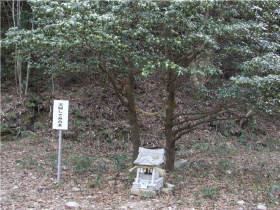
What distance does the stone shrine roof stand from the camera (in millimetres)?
5484

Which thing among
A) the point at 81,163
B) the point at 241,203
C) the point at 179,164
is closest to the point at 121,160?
the point at 81,163

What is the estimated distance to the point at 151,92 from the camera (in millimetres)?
11859

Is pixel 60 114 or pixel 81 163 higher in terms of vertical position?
pixel 60 114

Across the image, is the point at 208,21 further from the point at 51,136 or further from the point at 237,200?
the point at 51,136

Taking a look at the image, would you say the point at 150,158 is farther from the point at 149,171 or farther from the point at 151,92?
the point at 151,92

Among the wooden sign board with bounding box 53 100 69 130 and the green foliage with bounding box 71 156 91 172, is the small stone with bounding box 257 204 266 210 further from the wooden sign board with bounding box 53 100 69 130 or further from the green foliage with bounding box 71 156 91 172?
the wooden sign board with bounding box 53 100 69 130

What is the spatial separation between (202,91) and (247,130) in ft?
16.2

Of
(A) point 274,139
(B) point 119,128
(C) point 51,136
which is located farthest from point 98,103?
(A) point 274,139

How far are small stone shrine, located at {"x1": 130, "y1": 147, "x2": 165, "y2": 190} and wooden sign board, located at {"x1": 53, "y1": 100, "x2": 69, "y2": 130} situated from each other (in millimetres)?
1856

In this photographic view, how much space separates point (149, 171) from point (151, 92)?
257 inches

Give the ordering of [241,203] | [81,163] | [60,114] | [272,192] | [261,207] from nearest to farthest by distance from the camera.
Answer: [261,207] < [241,203] < [272,192] < [60,114] < [81,163]

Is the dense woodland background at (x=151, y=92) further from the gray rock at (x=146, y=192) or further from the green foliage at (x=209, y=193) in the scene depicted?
the gray rock at (x=146, y=192)

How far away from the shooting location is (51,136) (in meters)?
9.69

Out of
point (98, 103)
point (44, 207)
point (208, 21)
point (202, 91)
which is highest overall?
point (208, 21)
